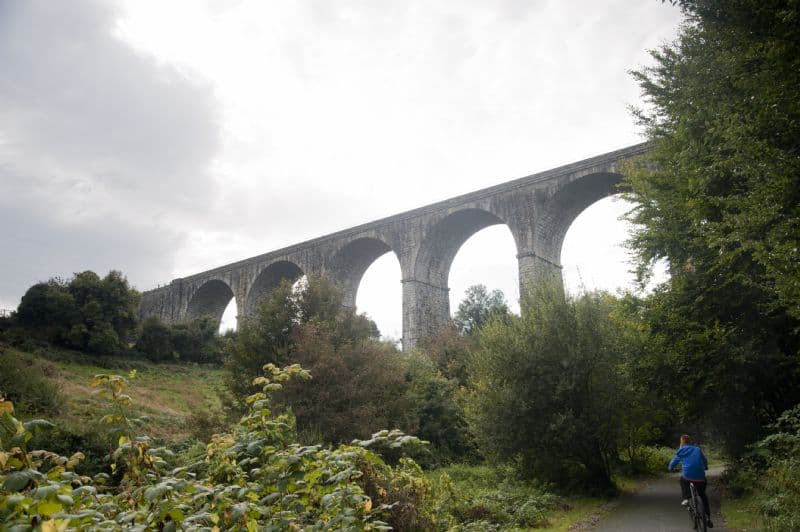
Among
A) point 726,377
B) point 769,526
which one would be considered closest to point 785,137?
point 726,377


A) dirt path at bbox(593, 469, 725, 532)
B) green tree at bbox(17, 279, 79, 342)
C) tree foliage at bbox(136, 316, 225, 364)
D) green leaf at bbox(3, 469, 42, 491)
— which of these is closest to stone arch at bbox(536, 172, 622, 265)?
dirt path at bbox(593, 469, 725, 532)

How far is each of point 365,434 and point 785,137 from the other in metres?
9.06

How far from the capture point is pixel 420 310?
2744cm

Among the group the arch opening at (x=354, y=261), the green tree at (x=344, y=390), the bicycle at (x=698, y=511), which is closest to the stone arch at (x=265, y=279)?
the arch opening at (x=354, y=261)

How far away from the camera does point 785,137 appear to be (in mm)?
7328

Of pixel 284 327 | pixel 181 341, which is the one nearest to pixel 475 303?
pixel 181 341

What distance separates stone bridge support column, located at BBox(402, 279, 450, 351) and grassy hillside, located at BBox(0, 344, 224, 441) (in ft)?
30.5

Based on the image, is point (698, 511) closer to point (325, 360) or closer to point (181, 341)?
point (325, 360)

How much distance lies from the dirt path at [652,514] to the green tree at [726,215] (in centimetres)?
168

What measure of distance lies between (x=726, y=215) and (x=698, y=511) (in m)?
4.16

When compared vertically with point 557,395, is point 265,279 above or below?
above

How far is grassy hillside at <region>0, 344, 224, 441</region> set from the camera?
538 inches

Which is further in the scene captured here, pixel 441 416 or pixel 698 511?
pixel 441 416

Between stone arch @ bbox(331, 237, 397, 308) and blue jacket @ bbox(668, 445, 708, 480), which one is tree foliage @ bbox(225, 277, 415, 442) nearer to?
blue jacket @ bbox(668, 445, 708, 480)
